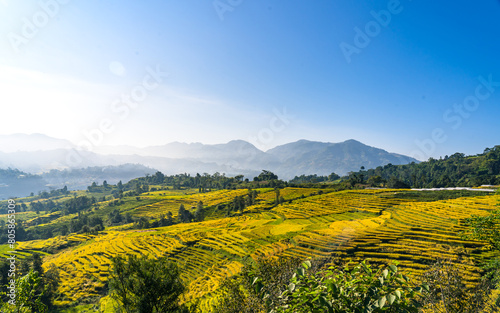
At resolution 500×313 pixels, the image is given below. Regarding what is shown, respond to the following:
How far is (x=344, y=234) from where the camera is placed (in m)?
35.2

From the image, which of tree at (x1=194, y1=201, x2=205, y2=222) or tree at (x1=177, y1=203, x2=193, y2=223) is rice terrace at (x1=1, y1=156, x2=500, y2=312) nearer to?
tree at (x1=177, y1=203, x2=193, y2=223)

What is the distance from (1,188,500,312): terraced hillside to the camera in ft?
91.9

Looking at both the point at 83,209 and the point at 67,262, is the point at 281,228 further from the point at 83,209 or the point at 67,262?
the point at 83,209

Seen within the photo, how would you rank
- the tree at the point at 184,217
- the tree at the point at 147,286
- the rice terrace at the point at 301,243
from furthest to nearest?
the tree at the point at 184,217 < the rice terrace at the point at 301,243 < the tree at the point at 147,286

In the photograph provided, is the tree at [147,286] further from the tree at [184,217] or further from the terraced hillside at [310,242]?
the tree at [184,217]

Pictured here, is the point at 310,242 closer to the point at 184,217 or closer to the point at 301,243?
the point at 301,243

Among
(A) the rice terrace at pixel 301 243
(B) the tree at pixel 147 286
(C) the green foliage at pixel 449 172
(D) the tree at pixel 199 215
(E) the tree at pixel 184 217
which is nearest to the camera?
(B) the tree at pixel 147 286

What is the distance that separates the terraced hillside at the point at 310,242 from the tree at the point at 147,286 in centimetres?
594

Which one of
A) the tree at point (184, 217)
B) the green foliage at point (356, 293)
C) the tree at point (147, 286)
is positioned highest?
the green foliage at point (356, 293)

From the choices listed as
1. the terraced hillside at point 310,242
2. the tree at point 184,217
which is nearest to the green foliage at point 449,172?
the terraced hillside at point 310,242

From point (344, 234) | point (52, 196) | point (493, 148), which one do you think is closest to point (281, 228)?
point (344, 234)

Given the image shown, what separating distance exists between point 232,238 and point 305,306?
48799mm

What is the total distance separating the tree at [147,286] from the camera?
20484mm

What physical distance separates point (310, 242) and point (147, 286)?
80.2ft
